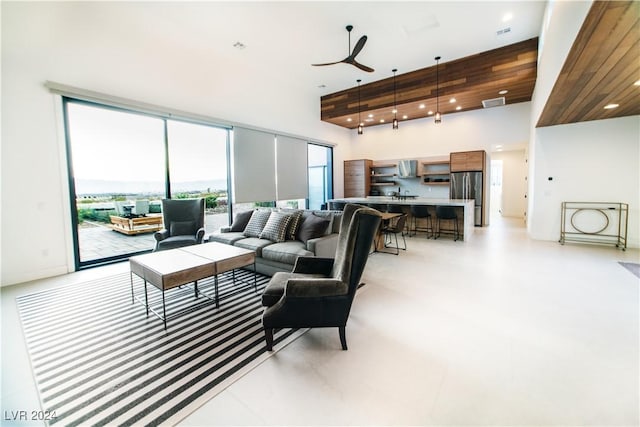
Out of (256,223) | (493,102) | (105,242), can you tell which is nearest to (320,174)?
(256,223)

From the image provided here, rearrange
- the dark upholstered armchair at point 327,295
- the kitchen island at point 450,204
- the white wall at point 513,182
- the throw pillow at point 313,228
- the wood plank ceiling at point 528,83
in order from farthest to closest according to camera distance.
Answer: the white wall at point 513,182 → the kitchen island at point 450,204 → the throw pillow at point 313,228 → the wood plank ceiling at point 528,83 → the dark upholstered armchair at point 327,295

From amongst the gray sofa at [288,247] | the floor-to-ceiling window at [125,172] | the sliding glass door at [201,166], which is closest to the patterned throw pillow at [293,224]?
the gray sofa at [288,247]

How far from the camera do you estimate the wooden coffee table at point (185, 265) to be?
241 centimetres

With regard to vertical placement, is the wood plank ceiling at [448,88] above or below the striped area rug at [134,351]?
above

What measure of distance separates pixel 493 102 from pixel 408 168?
8.77ft

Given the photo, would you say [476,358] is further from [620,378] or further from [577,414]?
[620,378]

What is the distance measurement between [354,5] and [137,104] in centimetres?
379

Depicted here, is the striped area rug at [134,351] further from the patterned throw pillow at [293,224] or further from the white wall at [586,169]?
the white wall at [586,169]

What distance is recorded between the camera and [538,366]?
187cm

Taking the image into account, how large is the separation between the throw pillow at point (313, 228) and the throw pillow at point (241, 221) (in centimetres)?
125

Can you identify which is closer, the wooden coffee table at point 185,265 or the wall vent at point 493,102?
the wooden coffee table at point 185,265

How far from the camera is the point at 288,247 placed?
3.51 m

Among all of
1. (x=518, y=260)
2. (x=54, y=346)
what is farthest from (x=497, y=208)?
(x=54, y=346)

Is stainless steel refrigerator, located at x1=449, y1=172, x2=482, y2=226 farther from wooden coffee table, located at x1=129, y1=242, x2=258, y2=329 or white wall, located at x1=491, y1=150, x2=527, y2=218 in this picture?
wooden coffee table, located at x1=129, y1=242, x2=258, y2=329
